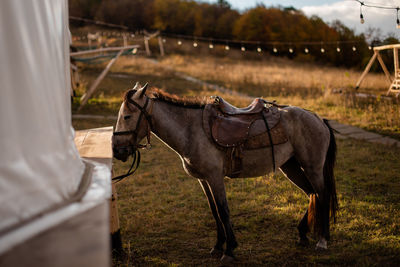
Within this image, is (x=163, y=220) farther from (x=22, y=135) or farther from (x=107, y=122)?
(x=107, y=122)

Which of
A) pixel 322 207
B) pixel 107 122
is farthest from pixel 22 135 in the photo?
pixel 107 122

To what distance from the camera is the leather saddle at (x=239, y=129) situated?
3322 millimetres

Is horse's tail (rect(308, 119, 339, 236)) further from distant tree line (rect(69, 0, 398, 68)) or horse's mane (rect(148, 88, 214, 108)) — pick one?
distant tree line (rect(69, 0, 398, 68))

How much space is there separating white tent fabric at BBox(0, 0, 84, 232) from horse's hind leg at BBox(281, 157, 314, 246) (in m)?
3.02

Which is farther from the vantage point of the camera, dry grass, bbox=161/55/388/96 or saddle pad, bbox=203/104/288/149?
dry grass, bbox=161/55/388/96

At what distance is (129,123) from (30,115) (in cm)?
207

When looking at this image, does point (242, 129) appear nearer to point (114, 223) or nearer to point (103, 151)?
point (103, 151)

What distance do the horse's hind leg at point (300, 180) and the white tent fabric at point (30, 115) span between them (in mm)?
3017

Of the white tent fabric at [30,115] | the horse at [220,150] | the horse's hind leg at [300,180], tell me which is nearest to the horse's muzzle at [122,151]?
the horse at [220,150]

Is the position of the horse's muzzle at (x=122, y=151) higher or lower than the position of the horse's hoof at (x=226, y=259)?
higher

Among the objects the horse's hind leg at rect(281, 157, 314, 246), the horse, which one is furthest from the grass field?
the horse

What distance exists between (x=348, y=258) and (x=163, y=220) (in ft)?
7.84

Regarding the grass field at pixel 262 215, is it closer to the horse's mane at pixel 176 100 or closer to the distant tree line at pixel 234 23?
the horse's mane at pixel 176 100

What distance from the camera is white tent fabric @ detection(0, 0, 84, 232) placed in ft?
3.15
